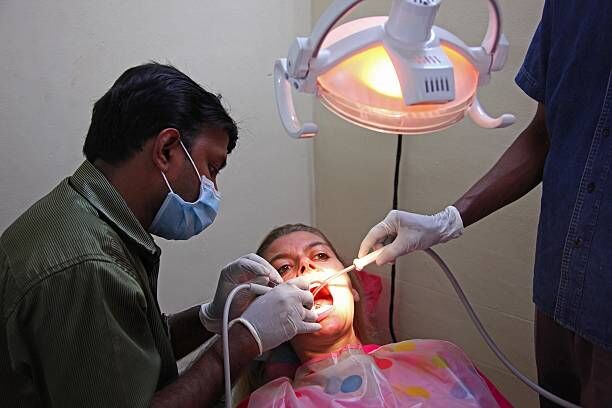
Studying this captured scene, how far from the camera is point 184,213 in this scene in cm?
128

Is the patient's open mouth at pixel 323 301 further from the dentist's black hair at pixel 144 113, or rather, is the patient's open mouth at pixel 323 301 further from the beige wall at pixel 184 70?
the beige wall at pixel 184 70

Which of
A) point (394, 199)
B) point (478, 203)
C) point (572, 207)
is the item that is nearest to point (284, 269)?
point (478, 203)

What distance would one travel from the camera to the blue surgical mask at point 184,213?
1253 mm

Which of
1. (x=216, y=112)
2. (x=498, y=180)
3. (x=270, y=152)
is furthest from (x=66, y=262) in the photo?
(x=270, y=152)

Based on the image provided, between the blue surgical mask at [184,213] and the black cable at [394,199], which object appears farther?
the black cable at [394,199]

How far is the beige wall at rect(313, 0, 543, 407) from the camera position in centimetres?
182

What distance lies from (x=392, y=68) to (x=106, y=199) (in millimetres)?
636

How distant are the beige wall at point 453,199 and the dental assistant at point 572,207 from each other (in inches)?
19.6

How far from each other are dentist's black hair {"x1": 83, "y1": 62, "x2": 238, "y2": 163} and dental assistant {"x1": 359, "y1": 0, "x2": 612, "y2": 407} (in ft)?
1.71

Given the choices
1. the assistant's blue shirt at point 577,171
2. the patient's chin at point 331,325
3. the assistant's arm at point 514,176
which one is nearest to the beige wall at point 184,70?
the patient's chin at point 331,325

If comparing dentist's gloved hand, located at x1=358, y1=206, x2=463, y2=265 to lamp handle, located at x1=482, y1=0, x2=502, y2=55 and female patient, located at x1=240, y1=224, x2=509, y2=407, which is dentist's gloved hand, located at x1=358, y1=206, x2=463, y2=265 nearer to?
female patient, located at x1=240, y1=224, x2=509, y2=407

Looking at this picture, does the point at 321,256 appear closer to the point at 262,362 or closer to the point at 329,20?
the point at 262,362

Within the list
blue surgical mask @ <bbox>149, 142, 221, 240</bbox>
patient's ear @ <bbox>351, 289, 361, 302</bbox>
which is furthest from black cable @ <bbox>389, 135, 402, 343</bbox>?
blue surgical mask @ <bbox>149, 142, 221, 240</bbox>

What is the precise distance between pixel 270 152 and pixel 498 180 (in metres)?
1.04
